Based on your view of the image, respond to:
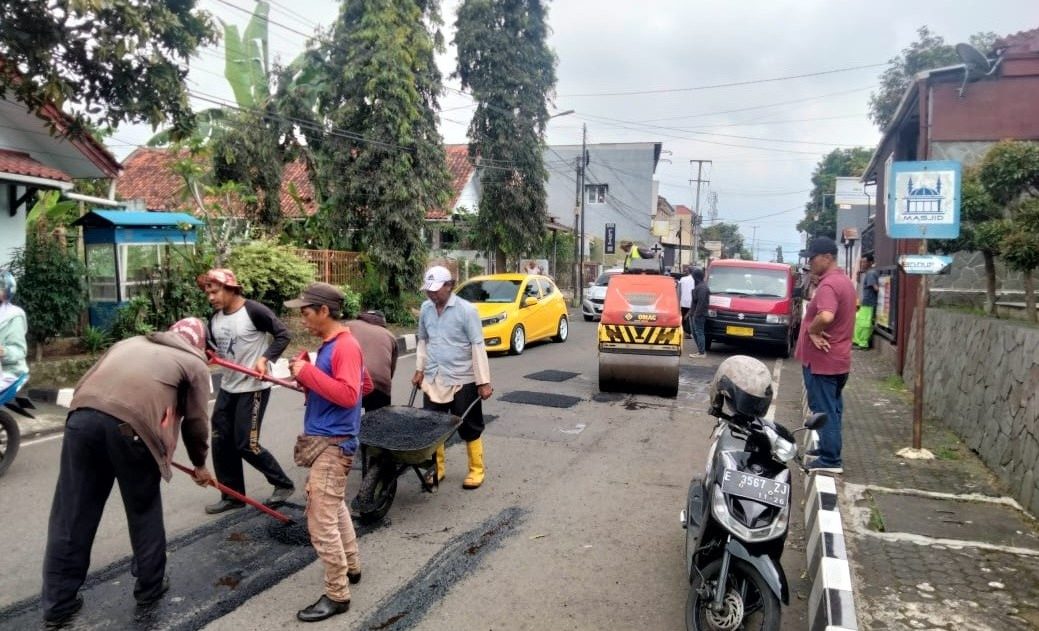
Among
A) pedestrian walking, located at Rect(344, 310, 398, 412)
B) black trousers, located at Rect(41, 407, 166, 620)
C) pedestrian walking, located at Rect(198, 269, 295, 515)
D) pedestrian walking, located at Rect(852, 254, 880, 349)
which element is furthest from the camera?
pedestrian walking, located at Rect(852, 254, 880, 349)

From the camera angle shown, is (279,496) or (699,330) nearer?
(279,496)

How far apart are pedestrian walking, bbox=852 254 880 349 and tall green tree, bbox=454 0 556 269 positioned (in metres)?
13.4

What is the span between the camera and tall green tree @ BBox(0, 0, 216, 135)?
736 cm

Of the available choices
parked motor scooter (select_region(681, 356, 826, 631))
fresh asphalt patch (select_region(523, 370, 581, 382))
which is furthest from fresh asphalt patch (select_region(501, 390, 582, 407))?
parked motor scooter (select_region(681, 356, 826, 631))

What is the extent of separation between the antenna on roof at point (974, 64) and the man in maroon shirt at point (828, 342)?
6.69m

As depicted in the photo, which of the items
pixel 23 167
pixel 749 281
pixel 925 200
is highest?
pixel 23 167

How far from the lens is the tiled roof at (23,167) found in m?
10.3

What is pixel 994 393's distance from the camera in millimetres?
6598

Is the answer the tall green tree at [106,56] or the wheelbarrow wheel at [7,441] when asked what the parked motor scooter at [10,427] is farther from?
the tall green tree at [106,56]

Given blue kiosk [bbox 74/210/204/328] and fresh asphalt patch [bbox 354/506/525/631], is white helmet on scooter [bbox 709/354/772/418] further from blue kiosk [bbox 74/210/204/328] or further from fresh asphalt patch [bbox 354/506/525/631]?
blue kiosk [bbox 74/210/204/328]

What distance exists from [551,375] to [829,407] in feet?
20.3

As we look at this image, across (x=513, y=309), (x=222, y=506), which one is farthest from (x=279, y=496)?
(x=513, y=309)

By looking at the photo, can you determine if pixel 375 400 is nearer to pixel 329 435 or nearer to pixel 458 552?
pixel 458 552

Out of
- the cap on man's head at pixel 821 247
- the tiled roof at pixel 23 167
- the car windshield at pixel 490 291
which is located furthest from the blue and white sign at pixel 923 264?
the tiled roof at pixel 23 167
